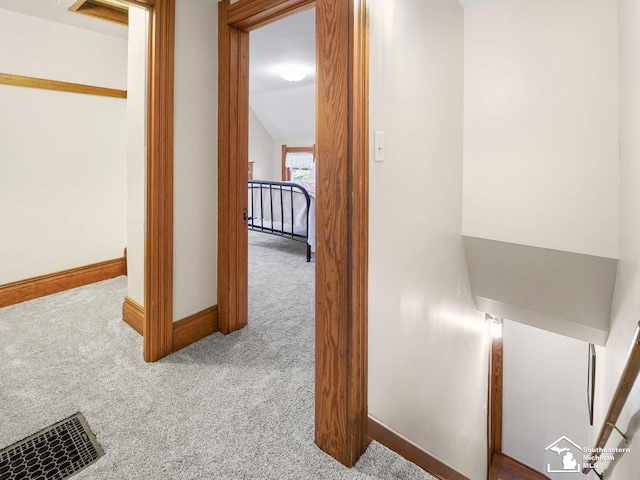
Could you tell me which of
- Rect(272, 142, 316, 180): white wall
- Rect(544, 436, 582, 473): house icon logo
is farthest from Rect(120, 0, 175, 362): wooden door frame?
Rect(272, 142, 316, 180): white wall

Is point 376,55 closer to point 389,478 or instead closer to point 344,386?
point 344,386

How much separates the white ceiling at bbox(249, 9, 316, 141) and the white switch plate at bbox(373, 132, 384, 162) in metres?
2.16

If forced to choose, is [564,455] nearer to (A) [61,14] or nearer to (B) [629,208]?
(B) [629,208]

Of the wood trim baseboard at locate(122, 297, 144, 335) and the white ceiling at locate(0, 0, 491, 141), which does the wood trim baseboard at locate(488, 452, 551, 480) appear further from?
the white ceiling at locate(0, 0, 491, 141)

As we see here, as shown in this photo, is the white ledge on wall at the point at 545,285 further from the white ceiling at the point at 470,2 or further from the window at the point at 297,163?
the window at the point at 297,163

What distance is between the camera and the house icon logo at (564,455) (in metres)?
3.96

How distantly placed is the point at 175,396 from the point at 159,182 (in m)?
1.10

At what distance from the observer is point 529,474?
3859mm

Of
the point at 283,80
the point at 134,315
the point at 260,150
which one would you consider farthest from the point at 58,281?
the point at 260,150

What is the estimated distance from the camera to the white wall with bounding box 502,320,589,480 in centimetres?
384

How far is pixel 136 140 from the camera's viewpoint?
2.22 meters

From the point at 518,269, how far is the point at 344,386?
166cm

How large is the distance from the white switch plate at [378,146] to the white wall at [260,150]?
6785mm

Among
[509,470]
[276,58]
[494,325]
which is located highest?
[276,58]
